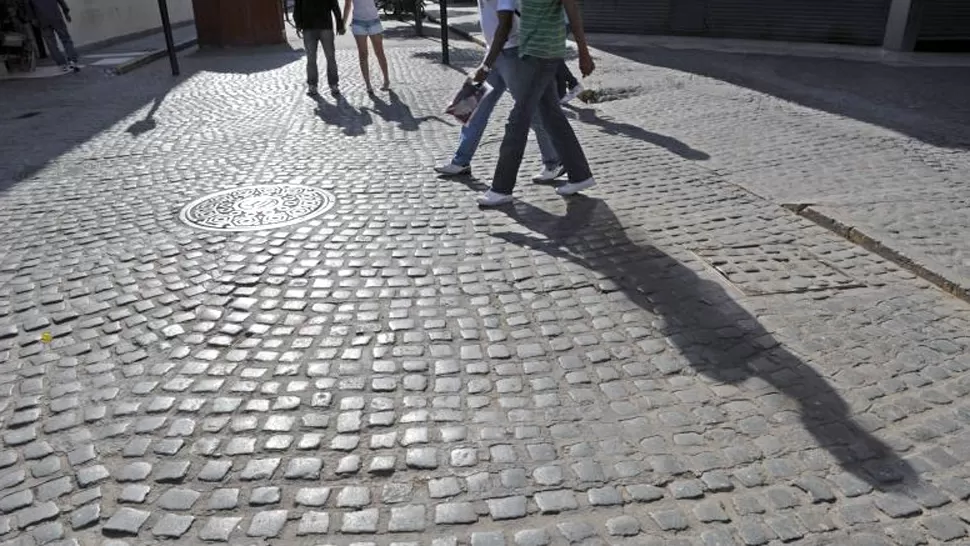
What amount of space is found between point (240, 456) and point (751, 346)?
2.46 metres

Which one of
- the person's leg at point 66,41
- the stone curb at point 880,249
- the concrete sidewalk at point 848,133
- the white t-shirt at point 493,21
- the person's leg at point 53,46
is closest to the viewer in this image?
the stone curb at point 880,249

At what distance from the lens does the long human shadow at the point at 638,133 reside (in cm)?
720

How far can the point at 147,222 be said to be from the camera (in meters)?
5.34

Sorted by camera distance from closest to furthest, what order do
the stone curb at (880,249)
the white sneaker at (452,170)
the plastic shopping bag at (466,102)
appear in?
1. the stone curb at (880,249)
2. the plastic shopping bag at (466,102)
3. the white sneaker at (452,170)

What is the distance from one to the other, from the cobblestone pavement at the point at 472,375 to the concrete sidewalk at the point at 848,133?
0.33 meters

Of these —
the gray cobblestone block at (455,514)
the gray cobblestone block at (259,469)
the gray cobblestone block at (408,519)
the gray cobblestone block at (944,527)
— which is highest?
the gray cobblestone block at (259,469)

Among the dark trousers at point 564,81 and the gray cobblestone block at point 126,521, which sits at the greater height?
the dark trousers at point 564,81

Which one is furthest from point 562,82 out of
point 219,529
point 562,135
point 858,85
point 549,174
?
point 219,529

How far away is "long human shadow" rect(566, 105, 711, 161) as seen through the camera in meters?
7.20

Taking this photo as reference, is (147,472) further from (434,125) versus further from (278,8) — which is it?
(278,8)

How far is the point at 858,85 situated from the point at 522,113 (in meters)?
8.21

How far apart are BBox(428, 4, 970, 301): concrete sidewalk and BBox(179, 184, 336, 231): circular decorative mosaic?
3612mm

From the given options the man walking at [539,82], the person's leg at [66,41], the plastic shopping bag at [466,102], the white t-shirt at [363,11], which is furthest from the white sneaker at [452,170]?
the person's leg at [66,41]

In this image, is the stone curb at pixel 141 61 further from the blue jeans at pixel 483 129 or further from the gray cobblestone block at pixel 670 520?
the gray cobblestone block at pixel 670 520
